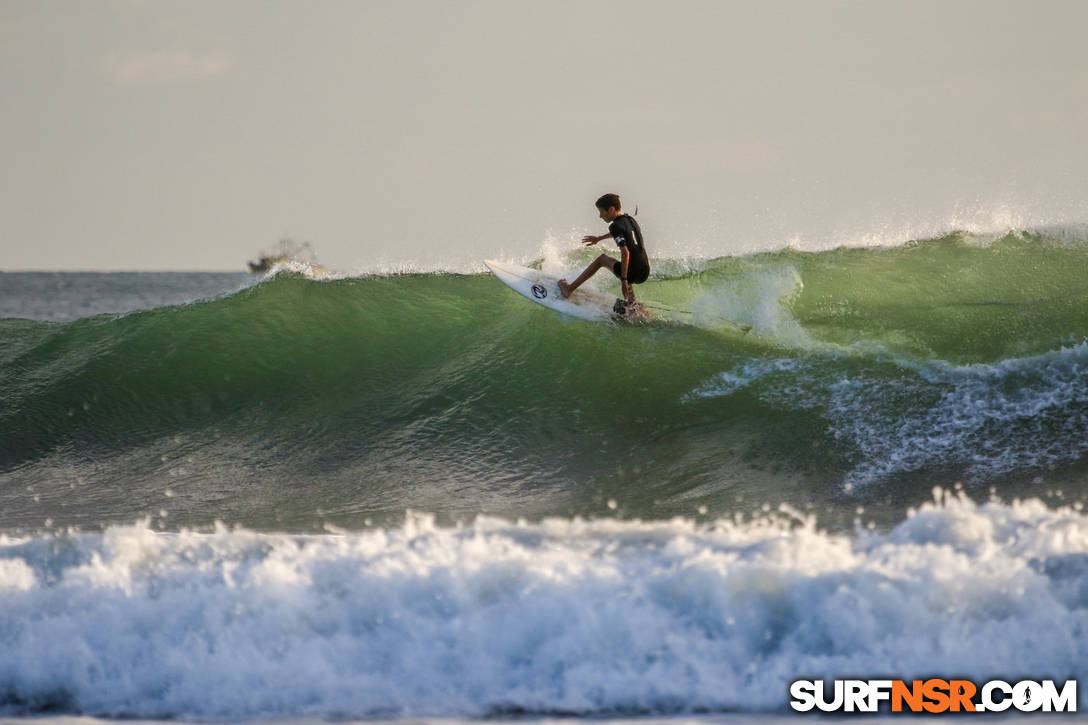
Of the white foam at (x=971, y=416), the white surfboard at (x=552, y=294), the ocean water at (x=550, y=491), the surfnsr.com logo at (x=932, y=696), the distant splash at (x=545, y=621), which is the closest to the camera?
the surfnsr.com logo at (x=932, y=696)

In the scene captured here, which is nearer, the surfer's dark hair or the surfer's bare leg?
the surfer's dark hair

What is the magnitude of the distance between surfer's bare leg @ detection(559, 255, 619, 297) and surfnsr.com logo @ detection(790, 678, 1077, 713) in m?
5.63

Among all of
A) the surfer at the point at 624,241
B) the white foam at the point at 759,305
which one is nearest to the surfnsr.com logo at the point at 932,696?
the white foam at the point at 759,305

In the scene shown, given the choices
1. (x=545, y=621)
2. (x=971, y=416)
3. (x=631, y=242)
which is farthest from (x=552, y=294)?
(x=545, y=621)

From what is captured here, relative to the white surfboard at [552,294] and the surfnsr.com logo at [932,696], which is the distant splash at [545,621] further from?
the white surfboard at [552,294]

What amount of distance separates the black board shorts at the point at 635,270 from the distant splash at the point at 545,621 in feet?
14.0

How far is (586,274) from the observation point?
30.8 ft

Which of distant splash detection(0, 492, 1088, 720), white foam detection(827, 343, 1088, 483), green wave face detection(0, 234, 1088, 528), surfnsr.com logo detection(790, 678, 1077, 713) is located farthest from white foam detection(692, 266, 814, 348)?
surfnsr.com logo detection(790, 678, 1077, 713)

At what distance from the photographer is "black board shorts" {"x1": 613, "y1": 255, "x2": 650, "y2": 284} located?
9.01 metres

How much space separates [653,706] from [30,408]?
7.83 m

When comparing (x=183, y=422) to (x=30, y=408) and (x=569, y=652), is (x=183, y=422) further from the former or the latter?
(x=569, y=652)

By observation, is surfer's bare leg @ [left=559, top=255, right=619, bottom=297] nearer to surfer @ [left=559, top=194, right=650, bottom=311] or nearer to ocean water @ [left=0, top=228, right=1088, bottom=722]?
surfer @ [left=559, top=194, right=650, bottom=311]

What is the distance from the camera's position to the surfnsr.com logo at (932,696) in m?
3.81

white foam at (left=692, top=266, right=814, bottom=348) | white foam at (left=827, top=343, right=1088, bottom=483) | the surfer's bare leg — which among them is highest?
the surfer's bare leg
